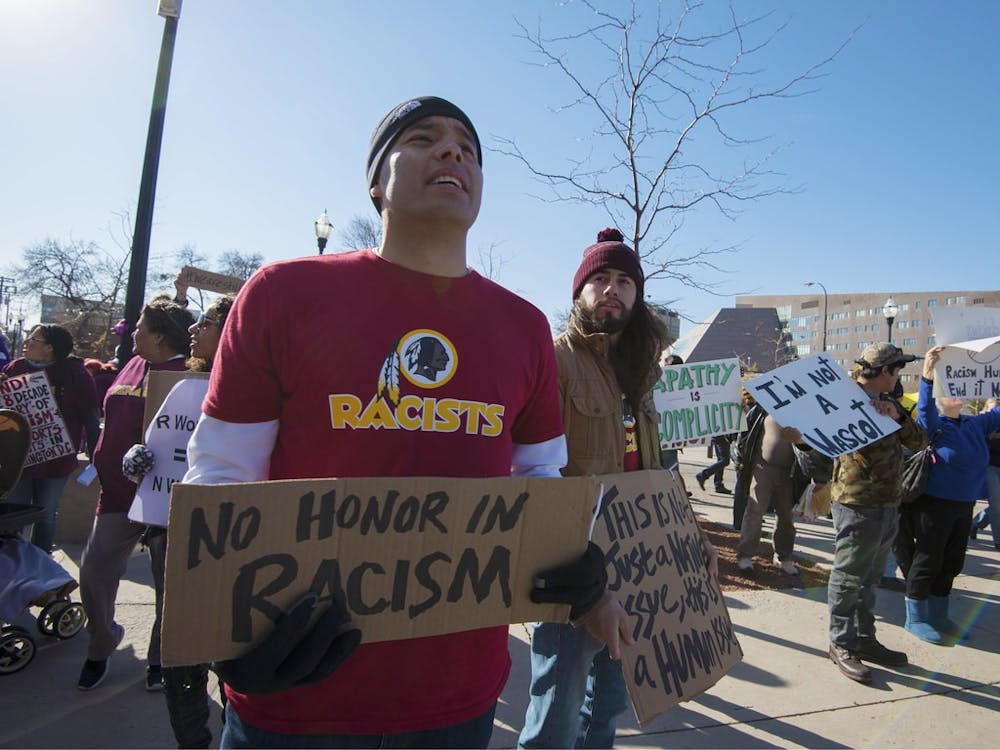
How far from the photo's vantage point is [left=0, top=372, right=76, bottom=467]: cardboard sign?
4547mm

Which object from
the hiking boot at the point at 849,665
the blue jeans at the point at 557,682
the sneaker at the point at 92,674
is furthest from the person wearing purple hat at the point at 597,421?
the sneaker at the point at 92,674

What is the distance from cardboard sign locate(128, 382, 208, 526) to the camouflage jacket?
396 cm

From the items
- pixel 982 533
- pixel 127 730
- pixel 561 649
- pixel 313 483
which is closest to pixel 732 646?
pixel 561 649

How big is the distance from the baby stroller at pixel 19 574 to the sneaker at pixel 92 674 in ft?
1.40

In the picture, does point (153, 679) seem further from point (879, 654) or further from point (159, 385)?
point (879, 654)

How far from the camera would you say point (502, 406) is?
Answer: 1.48m

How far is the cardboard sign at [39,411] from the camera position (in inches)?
179

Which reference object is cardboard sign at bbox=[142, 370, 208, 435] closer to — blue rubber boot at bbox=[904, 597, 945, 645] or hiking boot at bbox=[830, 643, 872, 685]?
hiking boot at bbox=[830, 643, 872, 685]

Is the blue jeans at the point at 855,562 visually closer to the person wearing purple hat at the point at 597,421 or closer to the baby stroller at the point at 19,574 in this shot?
the person wearing purple hat at the point at 597,421

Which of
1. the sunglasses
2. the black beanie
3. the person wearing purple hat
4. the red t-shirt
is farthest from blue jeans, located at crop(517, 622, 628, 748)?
the sunglasses

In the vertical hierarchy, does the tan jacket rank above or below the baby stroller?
above

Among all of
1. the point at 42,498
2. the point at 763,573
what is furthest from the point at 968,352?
the point at 42,498

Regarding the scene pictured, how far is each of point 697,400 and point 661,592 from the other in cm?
341

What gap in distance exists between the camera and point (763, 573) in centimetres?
593
